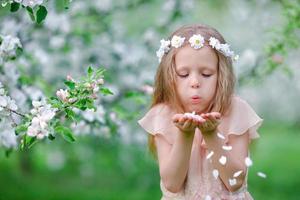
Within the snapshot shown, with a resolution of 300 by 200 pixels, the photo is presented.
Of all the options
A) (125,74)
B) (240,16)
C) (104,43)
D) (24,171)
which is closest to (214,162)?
(104,43)

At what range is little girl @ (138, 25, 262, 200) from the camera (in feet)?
10.9

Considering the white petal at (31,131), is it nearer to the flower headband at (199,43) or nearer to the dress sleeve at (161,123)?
the dress sleeve at (161,123)

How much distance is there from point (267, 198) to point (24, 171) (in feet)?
12.2

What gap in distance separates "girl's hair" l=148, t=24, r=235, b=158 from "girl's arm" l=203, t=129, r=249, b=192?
0.46 ft

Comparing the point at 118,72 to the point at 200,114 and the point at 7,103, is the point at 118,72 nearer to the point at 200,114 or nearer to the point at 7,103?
the point at 7,103

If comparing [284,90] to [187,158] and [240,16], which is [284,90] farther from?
[187,158]

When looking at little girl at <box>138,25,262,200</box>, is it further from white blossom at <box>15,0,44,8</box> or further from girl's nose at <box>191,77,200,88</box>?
white blossom at <box>15,0,44,8</box>

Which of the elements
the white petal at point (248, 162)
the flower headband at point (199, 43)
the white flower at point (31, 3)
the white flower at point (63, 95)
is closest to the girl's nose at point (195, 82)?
the flower headband at point (199, 43)

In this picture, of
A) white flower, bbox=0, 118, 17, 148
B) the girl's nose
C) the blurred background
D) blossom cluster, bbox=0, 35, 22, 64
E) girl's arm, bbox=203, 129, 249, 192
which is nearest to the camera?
girl's arm, bbox=203, 129, 249, 192

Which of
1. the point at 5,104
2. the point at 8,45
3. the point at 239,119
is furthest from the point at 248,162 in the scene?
the point at 8,45

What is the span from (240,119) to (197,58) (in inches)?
12.2

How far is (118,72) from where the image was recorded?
298 inches

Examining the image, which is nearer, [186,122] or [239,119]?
[186,122]

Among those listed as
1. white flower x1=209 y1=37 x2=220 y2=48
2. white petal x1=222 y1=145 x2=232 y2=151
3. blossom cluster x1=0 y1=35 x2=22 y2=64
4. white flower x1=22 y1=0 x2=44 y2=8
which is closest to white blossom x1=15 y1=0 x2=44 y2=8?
white flower x1=22 y1=0 x2=44 y2=8
